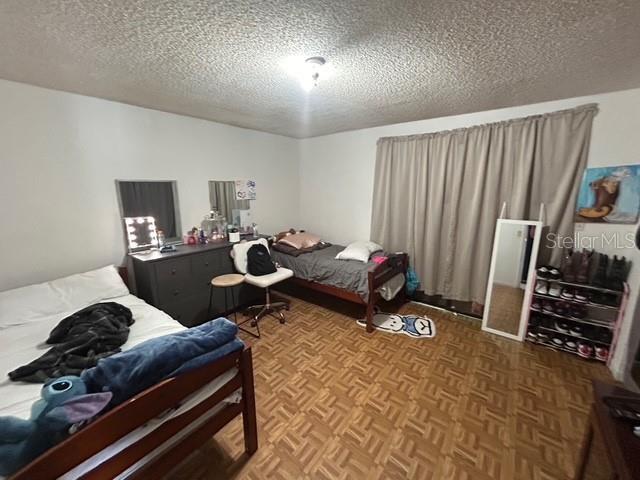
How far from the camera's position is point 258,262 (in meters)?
2.98

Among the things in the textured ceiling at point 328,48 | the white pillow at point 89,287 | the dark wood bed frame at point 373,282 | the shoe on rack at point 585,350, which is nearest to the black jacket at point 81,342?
the white pillow at point 89,287

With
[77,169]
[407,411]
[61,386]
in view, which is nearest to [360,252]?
[407,411]

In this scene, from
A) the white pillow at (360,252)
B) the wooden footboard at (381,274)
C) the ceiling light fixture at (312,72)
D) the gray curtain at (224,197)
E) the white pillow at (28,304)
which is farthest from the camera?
the gray curtain at (224,197)

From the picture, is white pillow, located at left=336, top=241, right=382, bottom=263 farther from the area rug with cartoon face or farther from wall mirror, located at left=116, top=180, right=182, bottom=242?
wall mirror, located at left=116, top=180, right=182, bottom=242

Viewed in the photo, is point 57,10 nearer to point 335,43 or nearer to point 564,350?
point 335,43

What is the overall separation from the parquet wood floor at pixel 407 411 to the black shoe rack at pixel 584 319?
0.16 meters

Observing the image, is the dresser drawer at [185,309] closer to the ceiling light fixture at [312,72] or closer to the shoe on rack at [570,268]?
the ceiling light fixture at [312,72]

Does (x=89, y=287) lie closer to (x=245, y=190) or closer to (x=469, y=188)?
(x=245, y=190)

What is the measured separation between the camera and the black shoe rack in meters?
2.19

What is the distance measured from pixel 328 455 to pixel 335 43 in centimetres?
243

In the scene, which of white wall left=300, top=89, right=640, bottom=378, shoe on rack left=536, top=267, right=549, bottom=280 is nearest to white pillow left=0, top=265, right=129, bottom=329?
white wall left=300, top=89, right=640, bottom=378

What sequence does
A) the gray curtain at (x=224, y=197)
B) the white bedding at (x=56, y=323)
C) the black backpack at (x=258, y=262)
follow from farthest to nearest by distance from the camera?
the gray curtain at (x=224, y=197) → the black backpack at (x=258, y=262) → the white bedding at (x=56, y=323)

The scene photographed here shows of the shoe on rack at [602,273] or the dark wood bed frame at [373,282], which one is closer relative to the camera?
the shoe on rack at [602,273]

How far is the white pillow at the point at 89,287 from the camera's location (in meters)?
2.04
